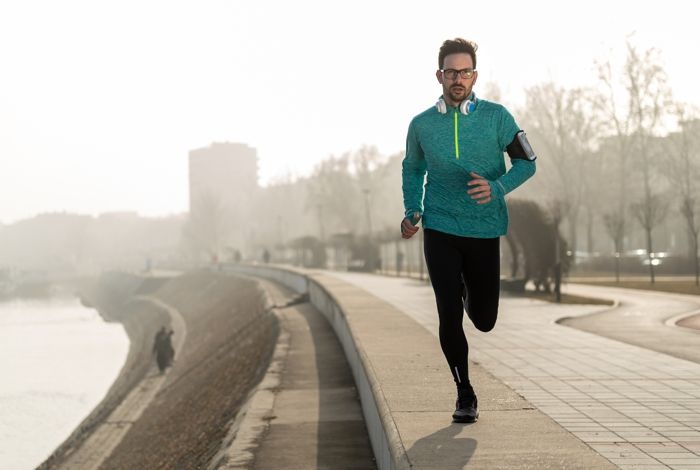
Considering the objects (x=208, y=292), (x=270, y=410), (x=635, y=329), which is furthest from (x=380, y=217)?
(x=270, y=410)

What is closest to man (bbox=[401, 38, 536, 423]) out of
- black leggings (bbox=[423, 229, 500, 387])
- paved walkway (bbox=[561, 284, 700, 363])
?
black leggings (bbox=[423, 229, 500, 387])

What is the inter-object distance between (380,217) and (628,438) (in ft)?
278

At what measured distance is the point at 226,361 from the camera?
2272 centimetres

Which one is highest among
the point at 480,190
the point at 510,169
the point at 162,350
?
the point at 510,169

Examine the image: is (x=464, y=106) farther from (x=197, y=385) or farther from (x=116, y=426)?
(x=116, y=426)

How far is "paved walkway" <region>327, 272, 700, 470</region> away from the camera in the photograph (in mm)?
5488

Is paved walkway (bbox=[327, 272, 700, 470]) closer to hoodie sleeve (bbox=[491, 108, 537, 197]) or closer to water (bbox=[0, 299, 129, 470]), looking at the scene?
hoodie sleeve (bbox=[491, 108, 537, 197])

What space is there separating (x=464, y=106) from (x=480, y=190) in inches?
20.6

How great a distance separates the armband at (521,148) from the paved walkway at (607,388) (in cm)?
172

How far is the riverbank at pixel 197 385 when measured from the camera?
13.3 meters

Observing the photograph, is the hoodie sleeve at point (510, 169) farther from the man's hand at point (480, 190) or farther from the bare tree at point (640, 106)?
the bare tree at point (640, 106)

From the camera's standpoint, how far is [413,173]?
5660 mm

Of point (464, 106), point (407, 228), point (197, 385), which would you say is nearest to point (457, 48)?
point (464, 106)

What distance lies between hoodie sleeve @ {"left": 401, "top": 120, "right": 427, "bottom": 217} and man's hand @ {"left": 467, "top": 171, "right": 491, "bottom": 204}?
454 millimetres
